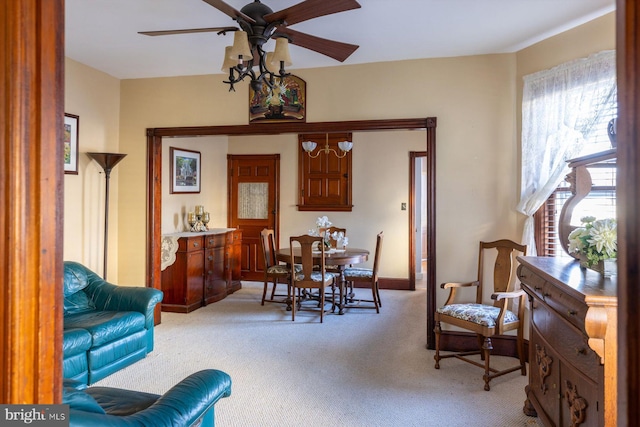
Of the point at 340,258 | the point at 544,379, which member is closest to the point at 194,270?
the point at 340,258

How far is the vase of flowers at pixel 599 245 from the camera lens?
78.1 inches

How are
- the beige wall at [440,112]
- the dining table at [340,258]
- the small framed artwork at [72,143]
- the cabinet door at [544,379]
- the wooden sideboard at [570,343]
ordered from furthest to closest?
the dining table at [340,258] < the small framed artwork at [72,143] < the beige wall at [440,112] < the cabinet door at [544,379] < the wooden sideboard at [570,343]

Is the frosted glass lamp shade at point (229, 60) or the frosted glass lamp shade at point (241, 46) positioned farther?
the frosted glass lamp shade at point (229, 60)

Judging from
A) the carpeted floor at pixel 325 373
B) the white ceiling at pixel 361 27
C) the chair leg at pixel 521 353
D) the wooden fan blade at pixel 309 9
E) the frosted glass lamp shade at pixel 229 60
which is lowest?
the carpeted floor at pixel 325 373

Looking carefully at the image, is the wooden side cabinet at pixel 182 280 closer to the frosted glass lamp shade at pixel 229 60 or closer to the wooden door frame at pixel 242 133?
the wooden door frame at pixel 242 133

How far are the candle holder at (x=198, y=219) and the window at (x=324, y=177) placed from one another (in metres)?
1.66

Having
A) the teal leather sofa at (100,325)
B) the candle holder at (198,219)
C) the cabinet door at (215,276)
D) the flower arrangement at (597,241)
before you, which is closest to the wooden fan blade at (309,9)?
the flower arrangement at (597,241)

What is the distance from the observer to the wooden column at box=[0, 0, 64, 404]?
2.19 ft

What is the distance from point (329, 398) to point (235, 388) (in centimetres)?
71

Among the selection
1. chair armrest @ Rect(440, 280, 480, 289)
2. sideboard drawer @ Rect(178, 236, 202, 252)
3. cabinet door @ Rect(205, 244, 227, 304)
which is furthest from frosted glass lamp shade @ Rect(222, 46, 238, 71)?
cabinet door @ Rect(205, 244, 227, 304)

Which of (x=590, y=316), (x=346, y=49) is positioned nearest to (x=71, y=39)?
(x=346, y=49)

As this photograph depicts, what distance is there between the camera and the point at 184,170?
235 inches

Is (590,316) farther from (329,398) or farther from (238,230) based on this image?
(238,230)

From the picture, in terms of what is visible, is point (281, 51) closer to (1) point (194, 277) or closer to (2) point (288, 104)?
(2) point (288, 104)
